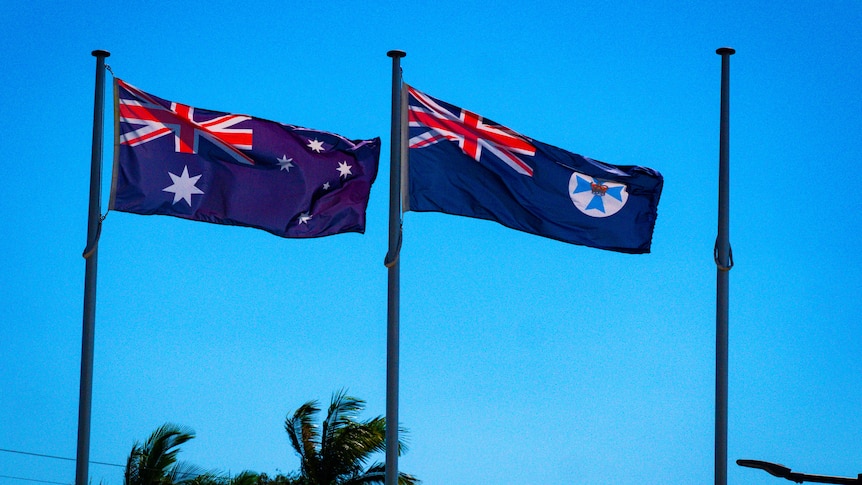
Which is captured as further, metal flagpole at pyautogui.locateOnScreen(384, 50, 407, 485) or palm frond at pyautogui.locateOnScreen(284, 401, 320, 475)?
palm frond at pyautogui.locateOnScreen(284, 401, 320, 475)

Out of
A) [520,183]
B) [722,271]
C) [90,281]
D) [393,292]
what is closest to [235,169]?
[90,281]

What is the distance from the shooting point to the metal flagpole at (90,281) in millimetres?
16922

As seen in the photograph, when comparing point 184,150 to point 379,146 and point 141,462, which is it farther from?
point 141,462

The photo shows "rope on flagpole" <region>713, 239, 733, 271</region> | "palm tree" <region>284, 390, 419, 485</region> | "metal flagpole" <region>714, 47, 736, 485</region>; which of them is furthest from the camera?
"palm tree" <region>284, 390, 419, 485</region>

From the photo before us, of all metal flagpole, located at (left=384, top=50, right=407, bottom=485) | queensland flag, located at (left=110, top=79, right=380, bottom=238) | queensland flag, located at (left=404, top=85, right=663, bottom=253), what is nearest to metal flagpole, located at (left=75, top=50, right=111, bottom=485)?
queensland flag, located at (left=110, top=79, right=380, bottom=238)

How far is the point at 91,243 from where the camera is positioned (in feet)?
57.3

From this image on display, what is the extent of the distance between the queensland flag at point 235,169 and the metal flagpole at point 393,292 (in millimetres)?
862

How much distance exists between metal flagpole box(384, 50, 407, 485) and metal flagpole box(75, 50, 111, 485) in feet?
12.5

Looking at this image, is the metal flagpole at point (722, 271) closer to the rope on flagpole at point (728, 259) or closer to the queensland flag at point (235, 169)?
the rope on flagpole at point (728, 259)

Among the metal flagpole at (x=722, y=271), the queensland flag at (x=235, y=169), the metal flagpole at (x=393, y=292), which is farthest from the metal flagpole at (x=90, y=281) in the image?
the metal flagpole at (x=722, y=271)

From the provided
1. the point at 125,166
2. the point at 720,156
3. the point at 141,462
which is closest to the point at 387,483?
the point at 125,166

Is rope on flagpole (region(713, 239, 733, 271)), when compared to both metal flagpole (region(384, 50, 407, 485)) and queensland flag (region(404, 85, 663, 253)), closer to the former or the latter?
queensland flag (region(404, 85, 663, 253))

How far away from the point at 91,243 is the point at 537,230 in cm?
627

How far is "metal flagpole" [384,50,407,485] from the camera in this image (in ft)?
57.3
